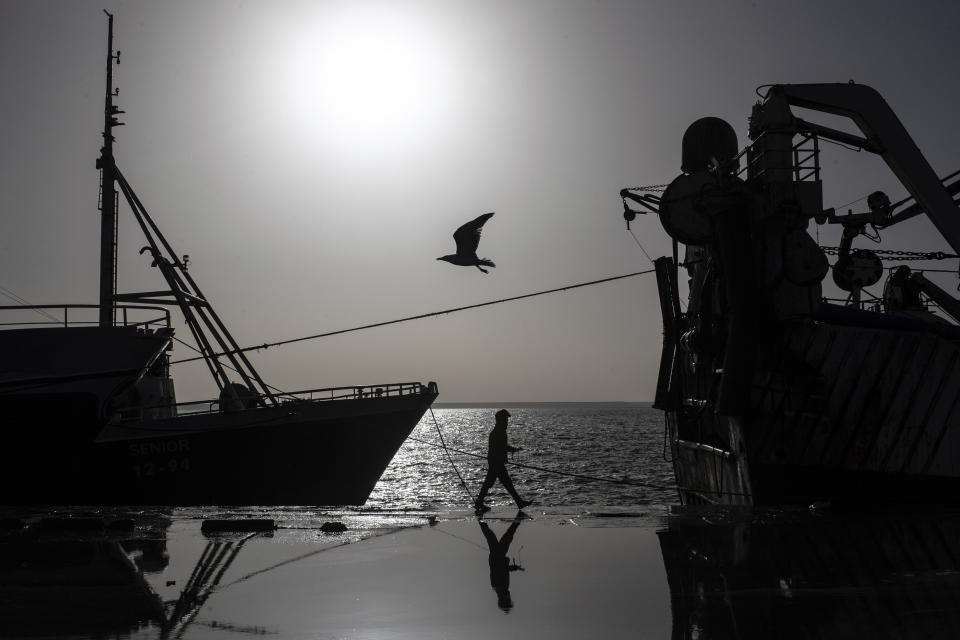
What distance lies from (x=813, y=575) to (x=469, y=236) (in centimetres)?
1050

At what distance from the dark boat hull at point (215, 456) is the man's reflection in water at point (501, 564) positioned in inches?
319

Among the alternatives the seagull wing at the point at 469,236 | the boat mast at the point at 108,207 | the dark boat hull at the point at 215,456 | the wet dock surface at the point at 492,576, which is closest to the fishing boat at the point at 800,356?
the wet dock surface at the point at 492,576

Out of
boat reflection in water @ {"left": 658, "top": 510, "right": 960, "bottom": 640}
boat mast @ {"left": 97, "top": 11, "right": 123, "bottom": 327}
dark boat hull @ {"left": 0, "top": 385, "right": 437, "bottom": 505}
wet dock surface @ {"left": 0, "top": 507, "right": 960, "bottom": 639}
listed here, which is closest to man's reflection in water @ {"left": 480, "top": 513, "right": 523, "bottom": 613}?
wet dock surface @ {"left": 0, "top": 507, "right": 960, "bottom": 639}

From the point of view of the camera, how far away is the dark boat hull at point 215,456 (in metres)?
17.9

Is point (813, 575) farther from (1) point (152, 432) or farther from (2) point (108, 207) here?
(2) point (108, 207)

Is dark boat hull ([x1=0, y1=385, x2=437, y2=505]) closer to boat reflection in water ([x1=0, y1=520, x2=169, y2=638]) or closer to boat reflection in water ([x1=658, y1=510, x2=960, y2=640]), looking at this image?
boat reflection in water ([x1=0, y1=520, x2=169, y2=638])

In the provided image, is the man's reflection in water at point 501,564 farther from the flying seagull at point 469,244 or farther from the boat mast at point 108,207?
the boat mast at point 108,207

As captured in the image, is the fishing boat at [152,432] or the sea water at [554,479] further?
the sea water at [554,479]

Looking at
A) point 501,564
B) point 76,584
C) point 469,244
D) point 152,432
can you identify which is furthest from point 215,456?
point 501,564

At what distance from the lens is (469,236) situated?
17.3 meters

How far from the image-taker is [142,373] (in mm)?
18594

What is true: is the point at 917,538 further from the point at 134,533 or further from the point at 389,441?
the point at 389,441

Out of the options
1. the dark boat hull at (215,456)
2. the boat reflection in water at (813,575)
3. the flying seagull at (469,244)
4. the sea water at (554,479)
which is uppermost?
the flying seagull at (469,244)

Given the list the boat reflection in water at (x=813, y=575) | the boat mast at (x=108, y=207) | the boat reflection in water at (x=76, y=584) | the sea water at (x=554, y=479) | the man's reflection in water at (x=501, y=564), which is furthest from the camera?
the sea water at (x=554, y=479)
